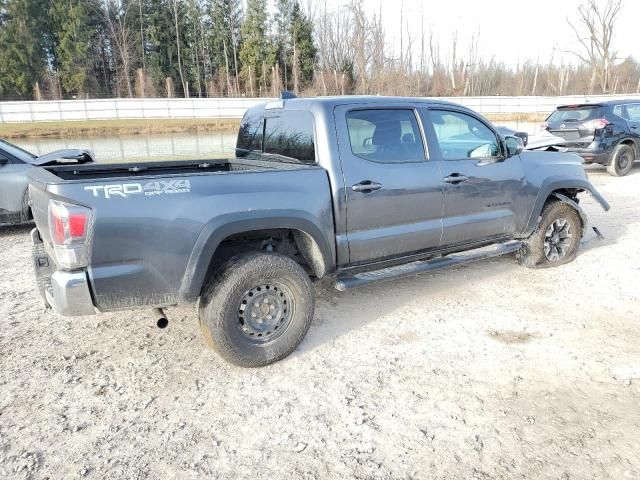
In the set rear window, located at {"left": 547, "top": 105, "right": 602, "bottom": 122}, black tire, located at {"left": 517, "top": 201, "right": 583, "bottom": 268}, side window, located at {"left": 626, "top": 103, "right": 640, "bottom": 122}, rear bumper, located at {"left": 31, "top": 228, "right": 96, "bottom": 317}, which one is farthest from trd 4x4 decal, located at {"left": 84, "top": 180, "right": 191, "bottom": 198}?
side window, located at {"left": 626, "top": 103, "right": 640, "bottom": 122}

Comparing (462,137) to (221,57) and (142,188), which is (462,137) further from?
A: (221,57)

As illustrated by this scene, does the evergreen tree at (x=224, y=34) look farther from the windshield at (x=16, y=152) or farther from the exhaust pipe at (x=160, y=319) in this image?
the exhaust pipe at (x=160, y=319)

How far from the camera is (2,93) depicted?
49.3 m

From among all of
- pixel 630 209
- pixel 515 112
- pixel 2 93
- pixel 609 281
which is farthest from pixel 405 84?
pixel 609 281

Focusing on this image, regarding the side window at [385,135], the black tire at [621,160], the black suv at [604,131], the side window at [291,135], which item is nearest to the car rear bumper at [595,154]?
the black suv at [604,131]

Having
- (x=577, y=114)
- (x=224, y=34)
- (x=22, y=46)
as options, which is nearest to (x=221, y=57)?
(x=224, y=34)

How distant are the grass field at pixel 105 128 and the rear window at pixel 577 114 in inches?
860

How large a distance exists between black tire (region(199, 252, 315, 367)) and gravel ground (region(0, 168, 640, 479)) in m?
0.17

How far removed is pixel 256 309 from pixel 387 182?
147 centimetres

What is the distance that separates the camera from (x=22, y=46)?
50656mm

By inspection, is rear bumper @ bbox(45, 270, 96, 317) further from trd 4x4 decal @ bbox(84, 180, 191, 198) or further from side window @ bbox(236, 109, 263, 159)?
side window @ bbox(236, 109, 263, 159)

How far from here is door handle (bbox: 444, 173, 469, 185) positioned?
4386 mm

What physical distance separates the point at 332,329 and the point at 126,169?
7.88 ft

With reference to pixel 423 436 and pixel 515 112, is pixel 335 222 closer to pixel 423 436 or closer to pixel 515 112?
pixel 423 436
